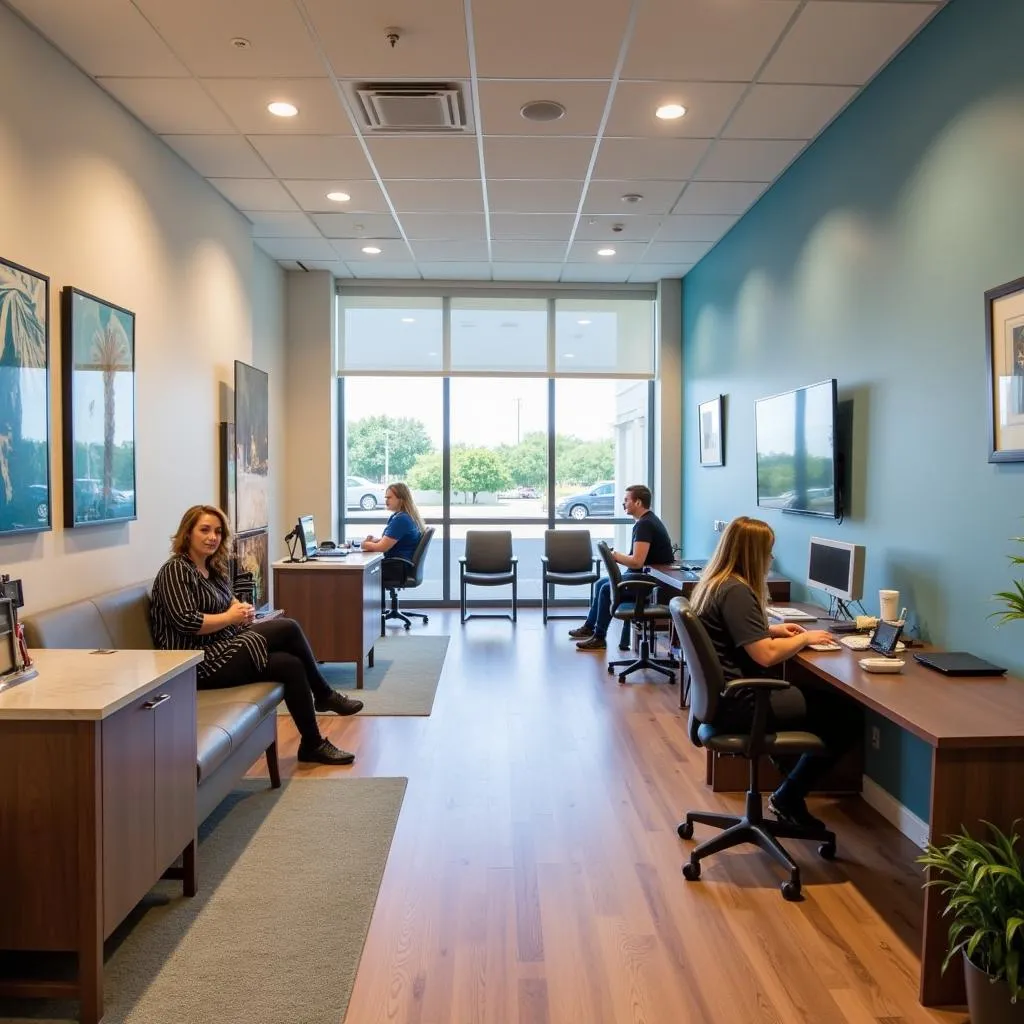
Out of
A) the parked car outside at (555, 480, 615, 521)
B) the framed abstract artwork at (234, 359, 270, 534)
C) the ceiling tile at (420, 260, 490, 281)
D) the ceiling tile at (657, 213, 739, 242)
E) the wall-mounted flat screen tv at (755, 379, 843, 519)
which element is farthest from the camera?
the parked car outside at (555, 480, 615, 521)

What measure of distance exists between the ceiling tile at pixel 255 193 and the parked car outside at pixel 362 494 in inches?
122

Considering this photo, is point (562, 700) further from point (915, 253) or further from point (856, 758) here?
point (915, 253)

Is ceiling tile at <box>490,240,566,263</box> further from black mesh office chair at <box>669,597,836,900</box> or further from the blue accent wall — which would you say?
black mesh office chair at <box>669,597,836,900</box>

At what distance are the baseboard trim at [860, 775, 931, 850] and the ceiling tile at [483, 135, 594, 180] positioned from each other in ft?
11.6

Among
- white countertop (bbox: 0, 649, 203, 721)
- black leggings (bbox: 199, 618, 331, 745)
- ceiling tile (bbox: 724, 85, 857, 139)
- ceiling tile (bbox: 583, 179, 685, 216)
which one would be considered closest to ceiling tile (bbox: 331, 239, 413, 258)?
ceiling tile (bbox: 583, 179, 685, 216)

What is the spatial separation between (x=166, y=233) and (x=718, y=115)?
3007 millimetres

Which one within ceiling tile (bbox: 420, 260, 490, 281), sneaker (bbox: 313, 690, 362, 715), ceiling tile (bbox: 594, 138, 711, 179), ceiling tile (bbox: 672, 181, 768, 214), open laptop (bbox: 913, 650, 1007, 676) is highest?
ceiling tile (bbox: 420, 260, 490, 281)

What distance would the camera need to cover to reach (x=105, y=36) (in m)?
3.22

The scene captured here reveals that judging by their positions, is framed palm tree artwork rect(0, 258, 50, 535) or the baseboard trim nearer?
framed palm tree artwork rect(0, 258, 50, 535)

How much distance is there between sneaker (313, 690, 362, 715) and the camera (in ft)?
13.2

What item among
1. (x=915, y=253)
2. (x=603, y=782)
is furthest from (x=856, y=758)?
(x=915, y=253)

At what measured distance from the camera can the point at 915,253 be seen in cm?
327

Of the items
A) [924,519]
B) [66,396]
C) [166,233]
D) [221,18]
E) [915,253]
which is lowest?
[924,519]

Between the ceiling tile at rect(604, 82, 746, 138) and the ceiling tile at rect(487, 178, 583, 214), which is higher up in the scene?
the ceiling tile at rect(487, 178, 583, 214)
